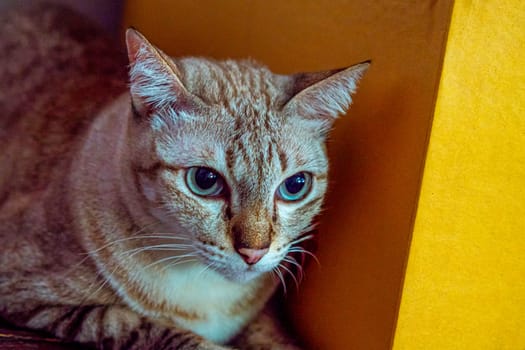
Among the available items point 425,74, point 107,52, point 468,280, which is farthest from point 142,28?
point 468,280

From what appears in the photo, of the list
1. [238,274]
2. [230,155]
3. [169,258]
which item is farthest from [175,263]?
[230,155]

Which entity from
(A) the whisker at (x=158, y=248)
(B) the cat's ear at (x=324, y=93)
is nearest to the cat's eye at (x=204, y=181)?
(A) the whisker at (x=158, y=248)

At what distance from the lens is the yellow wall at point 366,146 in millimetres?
1225

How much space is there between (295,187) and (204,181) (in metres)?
0.22

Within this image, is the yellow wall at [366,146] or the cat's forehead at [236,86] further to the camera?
the cat's forehead at [236,86]

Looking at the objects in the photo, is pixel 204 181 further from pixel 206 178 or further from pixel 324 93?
pixel 324 93

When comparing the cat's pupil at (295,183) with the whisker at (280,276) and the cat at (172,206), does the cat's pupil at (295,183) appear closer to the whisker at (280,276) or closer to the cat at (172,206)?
the cat at (172,206)

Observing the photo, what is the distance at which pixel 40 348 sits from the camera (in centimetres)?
138

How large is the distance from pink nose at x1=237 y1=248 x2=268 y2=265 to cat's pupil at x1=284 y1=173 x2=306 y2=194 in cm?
17

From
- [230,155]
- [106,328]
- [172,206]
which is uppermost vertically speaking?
[230,155]

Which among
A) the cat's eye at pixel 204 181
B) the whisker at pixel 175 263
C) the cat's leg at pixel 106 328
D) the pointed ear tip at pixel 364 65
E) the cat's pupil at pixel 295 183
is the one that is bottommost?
the cat's leg at pixel 106 328

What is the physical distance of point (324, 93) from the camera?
1349 millimetres

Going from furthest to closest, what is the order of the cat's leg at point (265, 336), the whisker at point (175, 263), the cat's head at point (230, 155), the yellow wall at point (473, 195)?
1. the cat's leg at point (265, 336)
2. the whisker at point (175, 263)
3. the cat's head at point (230, 155)
4. the yellow wall at point (473, 195)

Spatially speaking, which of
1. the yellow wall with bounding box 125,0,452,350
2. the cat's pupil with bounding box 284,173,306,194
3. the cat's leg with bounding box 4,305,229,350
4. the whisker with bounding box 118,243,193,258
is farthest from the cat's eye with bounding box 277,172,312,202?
the cat's leg with bounding box 4,305,229,350
